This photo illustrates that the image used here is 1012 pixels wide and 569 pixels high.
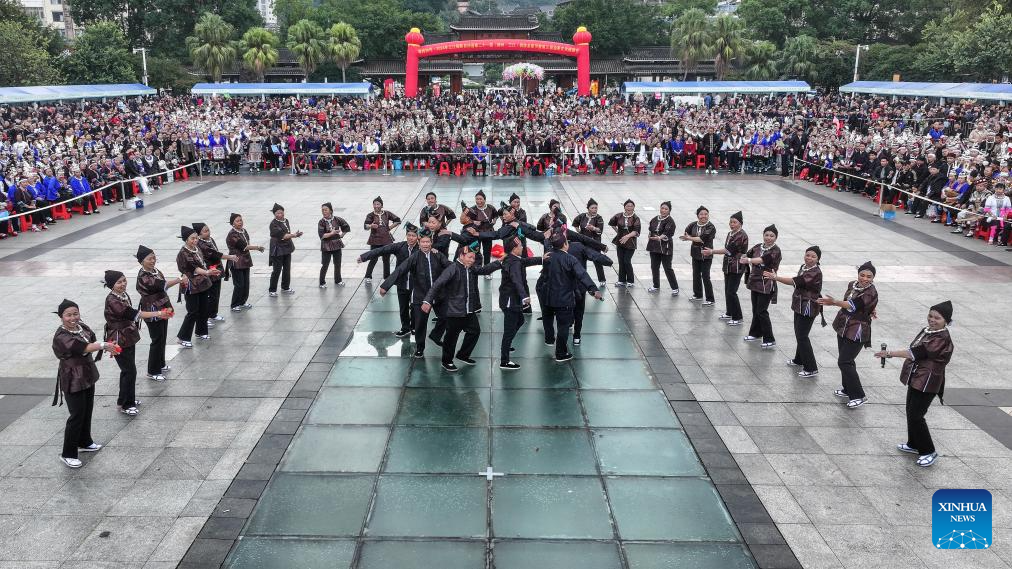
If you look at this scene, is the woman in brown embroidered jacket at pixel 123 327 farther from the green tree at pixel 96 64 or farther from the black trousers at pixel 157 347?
the green tree at pixel 96 64

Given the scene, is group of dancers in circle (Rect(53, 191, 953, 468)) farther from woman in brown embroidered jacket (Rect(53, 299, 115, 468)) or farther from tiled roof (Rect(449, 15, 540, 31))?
tiled roof (Rect(449, 15, 540, 31))

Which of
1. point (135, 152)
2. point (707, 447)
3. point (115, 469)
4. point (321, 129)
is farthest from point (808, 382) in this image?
point (321, 129)

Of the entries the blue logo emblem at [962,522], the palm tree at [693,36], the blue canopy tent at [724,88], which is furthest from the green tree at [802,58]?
the blue logo emblem at [962,522]

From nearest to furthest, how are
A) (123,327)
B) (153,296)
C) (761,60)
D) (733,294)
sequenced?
1. (123,327)
2. (153,296)
3. (733,294)
4. (761,60)

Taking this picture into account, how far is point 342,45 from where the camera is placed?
56.4 meters

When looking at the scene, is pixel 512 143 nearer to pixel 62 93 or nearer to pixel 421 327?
pixel 421 327

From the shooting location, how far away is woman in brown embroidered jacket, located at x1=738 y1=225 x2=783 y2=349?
34.4ft

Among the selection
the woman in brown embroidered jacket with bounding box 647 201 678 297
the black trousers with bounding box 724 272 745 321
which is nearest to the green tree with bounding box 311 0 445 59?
the woman in brown embroidered jacket with bounding box 647 201 678 297

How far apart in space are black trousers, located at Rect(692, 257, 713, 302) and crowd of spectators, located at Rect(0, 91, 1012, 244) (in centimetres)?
857

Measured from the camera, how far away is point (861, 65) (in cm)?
5569

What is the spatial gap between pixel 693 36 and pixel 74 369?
177 ft

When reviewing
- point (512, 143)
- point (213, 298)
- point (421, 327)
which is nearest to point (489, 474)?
point (421, 327)

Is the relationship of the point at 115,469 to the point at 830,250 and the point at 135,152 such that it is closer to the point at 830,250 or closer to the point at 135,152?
the point at 830,250

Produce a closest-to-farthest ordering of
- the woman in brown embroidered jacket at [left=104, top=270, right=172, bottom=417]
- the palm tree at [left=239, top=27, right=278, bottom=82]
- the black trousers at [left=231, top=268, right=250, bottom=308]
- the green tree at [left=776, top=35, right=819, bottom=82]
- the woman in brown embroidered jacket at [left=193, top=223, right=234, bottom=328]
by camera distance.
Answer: the woman in brown embroidered jacket at [left=104, top=270, right=172, bottom=417], the woman in brown embroidered jacket at [left=193, top=223, right=234, bottom=328], the black trousers at [left=231, top=268, right=250, bottom=308], the palm tree at [left=239, top=27, right=278, bottom=82], the green tree at [left=776, top=35, right=819, bottom=82]
